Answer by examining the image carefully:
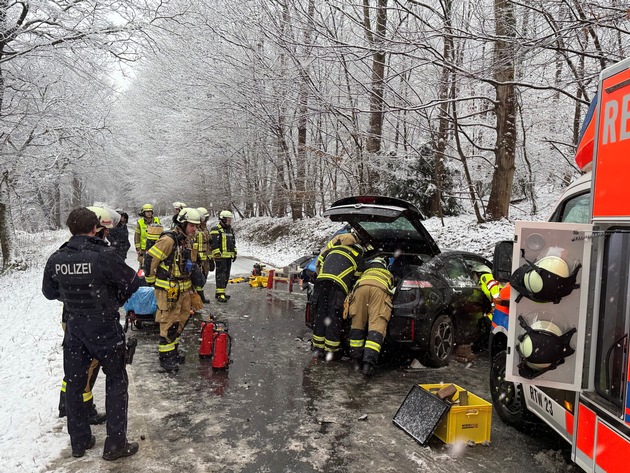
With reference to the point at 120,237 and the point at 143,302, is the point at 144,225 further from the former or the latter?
the point at 143,302

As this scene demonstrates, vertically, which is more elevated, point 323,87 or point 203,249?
point 323,87

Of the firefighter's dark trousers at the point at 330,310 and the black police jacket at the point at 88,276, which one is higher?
the black police jacket at the point at 88,276

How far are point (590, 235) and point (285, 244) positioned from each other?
66.5 feet

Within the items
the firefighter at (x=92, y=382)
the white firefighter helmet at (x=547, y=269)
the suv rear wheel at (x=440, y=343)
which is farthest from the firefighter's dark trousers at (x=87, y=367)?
the suv rear wheel at (x=440, y=343)

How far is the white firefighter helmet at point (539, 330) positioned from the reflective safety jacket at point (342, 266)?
3608 mm

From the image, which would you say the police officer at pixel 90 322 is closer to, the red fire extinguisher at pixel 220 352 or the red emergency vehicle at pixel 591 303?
the red fire extinguisher at pixel 220 352

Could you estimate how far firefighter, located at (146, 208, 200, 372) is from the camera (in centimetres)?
587

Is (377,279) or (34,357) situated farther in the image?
(34,357)

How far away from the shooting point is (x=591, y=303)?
265cm

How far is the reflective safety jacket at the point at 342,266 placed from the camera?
251 inches

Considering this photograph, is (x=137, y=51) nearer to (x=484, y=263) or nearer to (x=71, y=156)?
(x=71, y=156)

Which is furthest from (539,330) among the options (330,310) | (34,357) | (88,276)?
(34,357)

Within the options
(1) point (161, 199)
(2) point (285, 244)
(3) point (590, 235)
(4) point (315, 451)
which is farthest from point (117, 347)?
(1) point (161, 199)

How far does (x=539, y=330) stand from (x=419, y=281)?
3.38m
